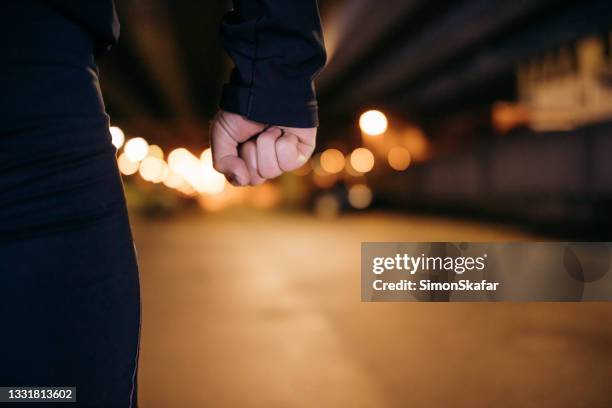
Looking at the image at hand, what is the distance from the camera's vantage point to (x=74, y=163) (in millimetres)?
872

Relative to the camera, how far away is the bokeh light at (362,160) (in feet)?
169

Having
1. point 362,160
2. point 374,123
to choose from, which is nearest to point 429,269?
point 374,123

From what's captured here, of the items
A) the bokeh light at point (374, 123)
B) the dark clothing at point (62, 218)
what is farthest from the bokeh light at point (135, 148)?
the dark clothing at point (62, 218)

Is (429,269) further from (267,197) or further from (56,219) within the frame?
(267,197)

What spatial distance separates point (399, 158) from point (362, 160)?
684 inches

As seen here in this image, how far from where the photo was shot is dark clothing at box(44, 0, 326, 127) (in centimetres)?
109

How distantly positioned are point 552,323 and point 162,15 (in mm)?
14564

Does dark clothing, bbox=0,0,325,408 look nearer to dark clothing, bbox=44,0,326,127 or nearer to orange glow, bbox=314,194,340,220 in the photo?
dark clothing, bbox=44,0,326,127

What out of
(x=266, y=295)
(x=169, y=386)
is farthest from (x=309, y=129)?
(x=266, y=295)

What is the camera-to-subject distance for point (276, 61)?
1090 mm

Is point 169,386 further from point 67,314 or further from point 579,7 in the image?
point 579,7

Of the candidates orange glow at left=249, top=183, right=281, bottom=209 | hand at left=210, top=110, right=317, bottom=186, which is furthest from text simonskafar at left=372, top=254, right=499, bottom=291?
orange glow at left=249, top=183, right=281, bottom=209

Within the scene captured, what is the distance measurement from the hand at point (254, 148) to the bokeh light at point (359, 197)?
87.2 feet

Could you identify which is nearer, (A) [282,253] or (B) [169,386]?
(B) [169,386]
